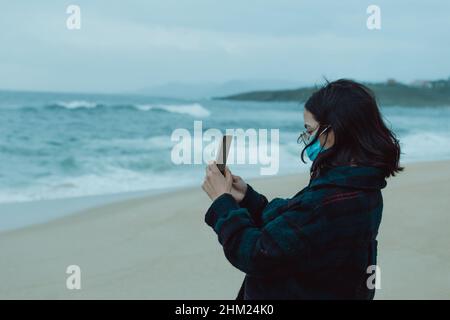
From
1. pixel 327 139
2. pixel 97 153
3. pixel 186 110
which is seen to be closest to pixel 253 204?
pixel 327 139

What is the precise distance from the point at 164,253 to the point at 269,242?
4.52m

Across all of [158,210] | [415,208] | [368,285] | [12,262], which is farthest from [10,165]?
[368,285]

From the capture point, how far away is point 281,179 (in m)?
11.3

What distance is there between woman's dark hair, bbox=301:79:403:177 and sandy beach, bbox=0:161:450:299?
3.10m

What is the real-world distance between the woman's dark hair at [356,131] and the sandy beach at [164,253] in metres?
3.10

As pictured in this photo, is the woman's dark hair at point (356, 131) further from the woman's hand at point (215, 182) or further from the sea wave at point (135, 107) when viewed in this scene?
the sea wave at point (135, 107)

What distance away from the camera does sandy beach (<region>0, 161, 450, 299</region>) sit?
495cm

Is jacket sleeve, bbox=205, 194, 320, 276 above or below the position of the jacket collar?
below

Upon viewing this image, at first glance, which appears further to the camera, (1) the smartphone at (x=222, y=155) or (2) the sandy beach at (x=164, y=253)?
(2) the sandy beach at (x=164, y=253)

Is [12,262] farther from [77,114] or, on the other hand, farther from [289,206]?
[77,114]

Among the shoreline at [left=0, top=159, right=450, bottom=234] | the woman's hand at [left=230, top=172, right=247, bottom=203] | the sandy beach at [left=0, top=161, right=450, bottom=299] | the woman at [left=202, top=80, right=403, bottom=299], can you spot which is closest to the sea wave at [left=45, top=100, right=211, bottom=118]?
the shoreline at [left=0, top=159, right=450, bottom=234]

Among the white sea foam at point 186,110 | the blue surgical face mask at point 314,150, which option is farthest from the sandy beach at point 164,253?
the white sea foam at point 186,110

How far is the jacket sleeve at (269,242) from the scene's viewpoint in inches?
64.0

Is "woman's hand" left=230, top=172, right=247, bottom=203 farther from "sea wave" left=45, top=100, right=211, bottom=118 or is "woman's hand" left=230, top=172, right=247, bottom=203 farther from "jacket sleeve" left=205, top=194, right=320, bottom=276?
"sea wave" left=45, top=100, right=211, bottom=118
